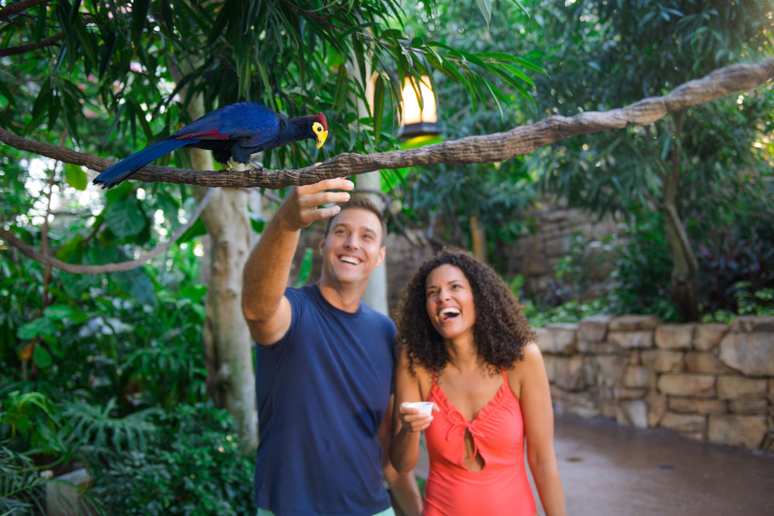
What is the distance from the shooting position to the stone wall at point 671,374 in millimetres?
3428

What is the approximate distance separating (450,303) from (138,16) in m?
1.07

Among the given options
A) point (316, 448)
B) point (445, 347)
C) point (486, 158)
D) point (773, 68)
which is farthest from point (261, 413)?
point (773, 68)

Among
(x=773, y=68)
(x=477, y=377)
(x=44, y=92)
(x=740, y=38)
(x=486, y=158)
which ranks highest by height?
(x=740, y=38)

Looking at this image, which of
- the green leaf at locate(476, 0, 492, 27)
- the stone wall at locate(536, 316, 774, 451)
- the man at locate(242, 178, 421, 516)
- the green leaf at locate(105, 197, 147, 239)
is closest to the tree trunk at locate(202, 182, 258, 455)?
the green leaf at locate(105, 197, 147, 239)

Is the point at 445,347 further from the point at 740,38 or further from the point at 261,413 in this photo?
the point at 740,38

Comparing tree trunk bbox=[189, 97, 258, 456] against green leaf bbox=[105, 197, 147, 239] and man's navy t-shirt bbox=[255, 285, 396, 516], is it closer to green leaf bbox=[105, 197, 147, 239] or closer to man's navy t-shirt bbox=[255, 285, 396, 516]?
green leaf bbox=[105, 197, 147, 239]

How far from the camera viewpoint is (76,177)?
7.48ft

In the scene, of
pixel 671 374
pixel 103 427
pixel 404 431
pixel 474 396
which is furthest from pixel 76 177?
pixel 671 374

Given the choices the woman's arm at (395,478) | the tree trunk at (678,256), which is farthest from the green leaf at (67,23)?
the tree trunk at (678,256)

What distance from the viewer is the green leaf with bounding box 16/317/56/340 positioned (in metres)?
2.56

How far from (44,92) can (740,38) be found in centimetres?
329

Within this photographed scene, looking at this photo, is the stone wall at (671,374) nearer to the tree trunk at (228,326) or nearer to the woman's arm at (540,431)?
the woman's arm at (540,431)

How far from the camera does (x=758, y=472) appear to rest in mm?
2961

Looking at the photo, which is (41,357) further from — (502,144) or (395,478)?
(502,144)
